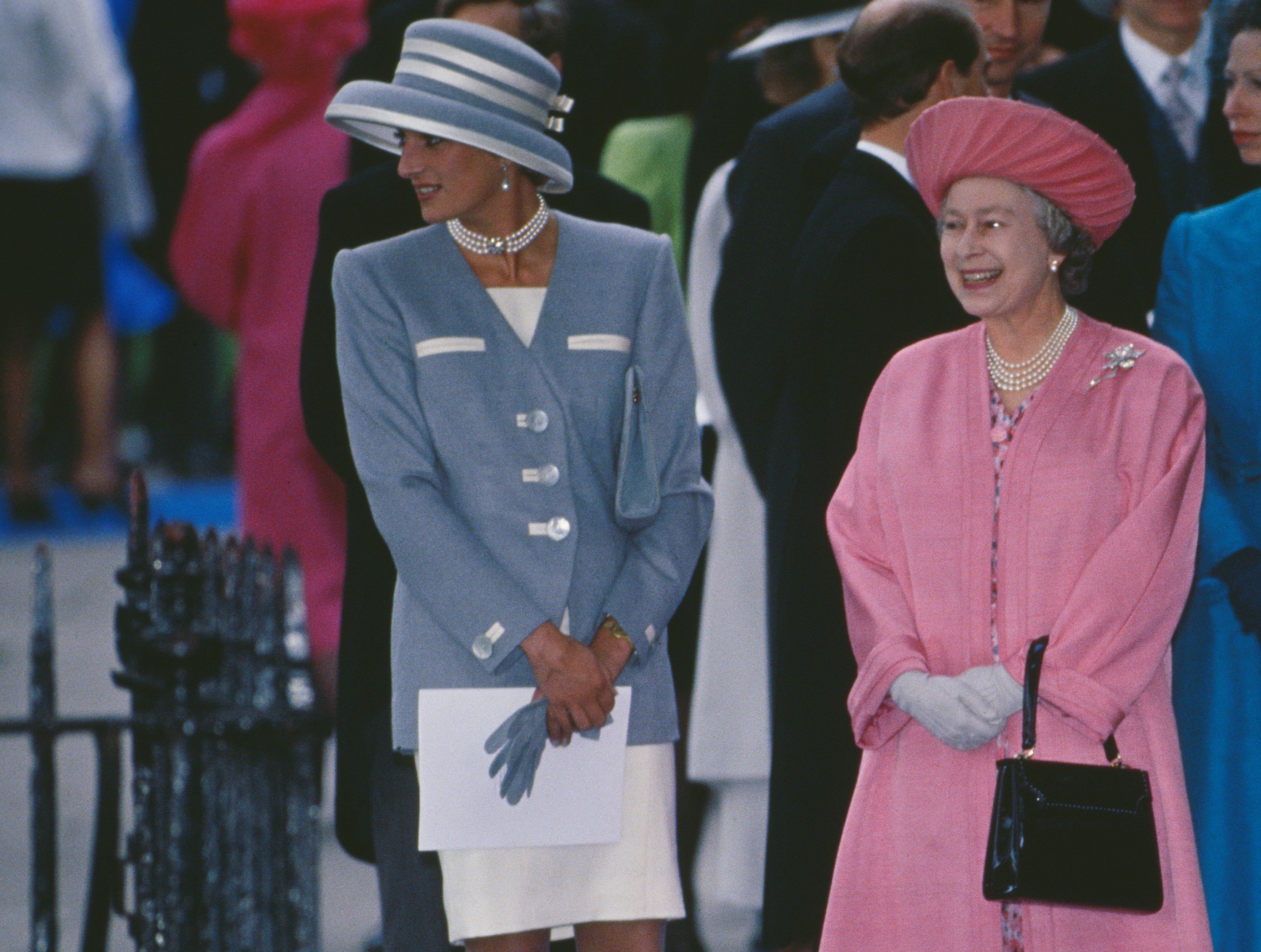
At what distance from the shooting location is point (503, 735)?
3666 millimetres

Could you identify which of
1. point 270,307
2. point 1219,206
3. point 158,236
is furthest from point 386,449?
point 158,236

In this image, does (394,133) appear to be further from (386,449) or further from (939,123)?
(939,123)

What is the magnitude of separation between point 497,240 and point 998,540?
37.8 inches

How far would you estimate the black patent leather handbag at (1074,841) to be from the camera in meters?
3.53

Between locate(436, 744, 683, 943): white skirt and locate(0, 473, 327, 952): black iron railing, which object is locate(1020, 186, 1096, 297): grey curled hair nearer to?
locate(436, 744, 683, 943): white skirt

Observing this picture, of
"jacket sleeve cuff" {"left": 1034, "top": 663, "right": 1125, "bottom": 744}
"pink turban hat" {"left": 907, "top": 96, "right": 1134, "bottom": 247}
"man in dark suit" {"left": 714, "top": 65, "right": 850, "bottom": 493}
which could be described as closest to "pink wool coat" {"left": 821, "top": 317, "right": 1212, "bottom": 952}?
"jacket sleeve cuff" {"left": 1034, "top": 663, "right": 1125, "bottom": 744}

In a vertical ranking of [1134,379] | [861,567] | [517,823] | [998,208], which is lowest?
[517,823]

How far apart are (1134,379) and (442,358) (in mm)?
1117

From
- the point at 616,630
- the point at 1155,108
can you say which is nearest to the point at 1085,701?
the point at 616,630

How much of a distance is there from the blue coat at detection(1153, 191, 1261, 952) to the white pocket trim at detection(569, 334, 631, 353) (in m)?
1.09

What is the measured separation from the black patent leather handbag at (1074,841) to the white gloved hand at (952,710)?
0.10 m

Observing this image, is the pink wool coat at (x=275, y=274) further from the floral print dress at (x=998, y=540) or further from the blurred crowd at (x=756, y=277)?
the floral print dress at (x=998, y=540)

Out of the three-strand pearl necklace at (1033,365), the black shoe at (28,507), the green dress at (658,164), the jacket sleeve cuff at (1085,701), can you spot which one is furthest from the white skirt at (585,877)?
the black shoe at (28,507)

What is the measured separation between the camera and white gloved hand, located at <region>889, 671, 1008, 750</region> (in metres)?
3.62
